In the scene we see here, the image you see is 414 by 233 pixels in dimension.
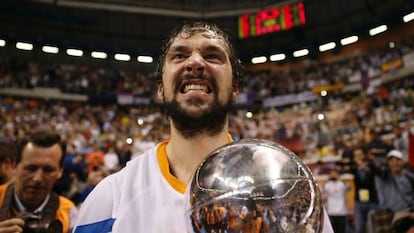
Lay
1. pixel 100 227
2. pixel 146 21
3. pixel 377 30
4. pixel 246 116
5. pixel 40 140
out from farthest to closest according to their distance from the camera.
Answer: pixel 146 21, pixel 246 116, pixel 377 30, pixel 40 140, pixel 100 227

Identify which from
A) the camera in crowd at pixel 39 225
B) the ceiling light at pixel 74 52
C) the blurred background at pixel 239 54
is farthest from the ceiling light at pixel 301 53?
the camera in crowd at pixel 39 225

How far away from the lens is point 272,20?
21422mm

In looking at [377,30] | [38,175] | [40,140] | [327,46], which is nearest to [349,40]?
[327,46]

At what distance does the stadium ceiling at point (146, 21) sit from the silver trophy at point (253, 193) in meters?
19.6

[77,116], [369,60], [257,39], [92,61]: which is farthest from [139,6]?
[369,60]

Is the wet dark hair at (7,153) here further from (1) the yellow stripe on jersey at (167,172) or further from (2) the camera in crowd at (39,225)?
(1) the yellow stripe on jersey at (167,172)

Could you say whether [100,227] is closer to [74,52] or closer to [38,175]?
[38,175]

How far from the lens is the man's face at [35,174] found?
2479 mm

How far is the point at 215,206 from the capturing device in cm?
97

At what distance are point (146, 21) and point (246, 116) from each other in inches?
349

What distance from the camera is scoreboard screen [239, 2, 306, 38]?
20.7 metres

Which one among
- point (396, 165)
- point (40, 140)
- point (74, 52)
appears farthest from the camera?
point (74, 52)

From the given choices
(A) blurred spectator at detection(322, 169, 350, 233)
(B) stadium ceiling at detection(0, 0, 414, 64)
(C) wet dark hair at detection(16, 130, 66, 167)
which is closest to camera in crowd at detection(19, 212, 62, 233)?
(C) wet dark hair at detection(16, 130, 66, 167)

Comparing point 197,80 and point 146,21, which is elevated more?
point 146,21
